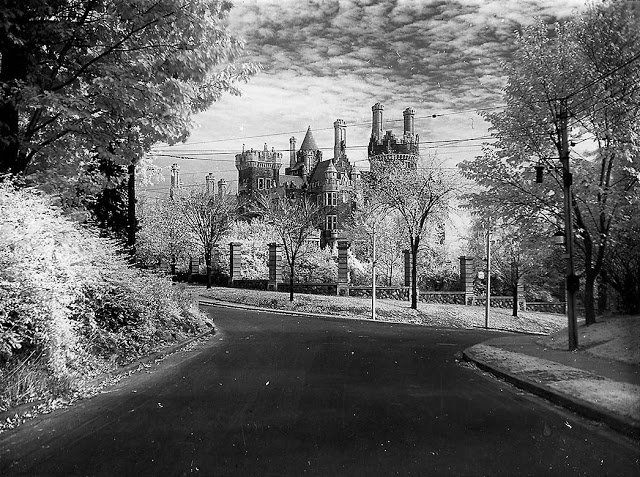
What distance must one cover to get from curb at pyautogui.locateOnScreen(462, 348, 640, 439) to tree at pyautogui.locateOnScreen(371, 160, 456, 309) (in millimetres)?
23691

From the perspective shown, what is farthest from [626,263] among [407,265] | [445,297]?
[407,265]

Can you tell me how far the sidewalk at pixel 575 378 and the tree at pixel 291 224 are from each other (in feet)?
78.6

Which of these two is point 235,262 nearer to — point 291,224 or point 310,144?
point 291,224

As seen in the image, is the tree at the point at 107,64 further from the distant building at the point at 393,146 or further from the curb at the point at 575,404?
the distant building at the point at 393,146

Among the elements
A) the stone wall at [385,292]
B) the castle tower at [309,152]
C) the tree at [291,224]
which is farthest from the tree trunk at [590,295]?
the castle tower at [309,152]

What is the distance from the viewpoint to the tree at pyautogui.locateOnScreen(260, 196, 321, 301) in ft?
139

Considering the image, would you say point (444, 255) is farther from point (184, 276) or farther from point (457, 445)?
point (457, 445)

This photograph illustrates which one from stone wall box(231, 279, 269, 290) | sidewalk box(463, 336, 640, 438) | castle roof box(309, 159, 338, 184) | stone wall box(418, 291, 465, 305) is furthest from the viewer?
castle roof box(309, 159, 338, 184)

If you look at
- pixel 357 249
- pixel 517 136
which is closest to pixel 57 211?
pixel 517 136

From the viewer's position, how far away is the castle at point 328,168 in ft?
171

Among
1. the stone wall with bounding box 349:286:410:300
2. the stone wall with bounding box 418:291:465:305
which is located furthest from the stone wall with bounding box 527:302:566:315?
the stone wall with bounding box 349:286:410:300

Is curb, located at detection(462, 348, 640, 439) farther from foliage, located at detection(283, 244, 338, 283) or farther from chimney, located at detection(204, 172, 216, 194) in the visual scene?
chimney, located at detection(204, 172, 216, 194)

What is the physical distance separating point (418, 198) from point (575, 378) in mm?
27840

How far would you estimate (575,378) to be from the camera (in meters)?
10.4
